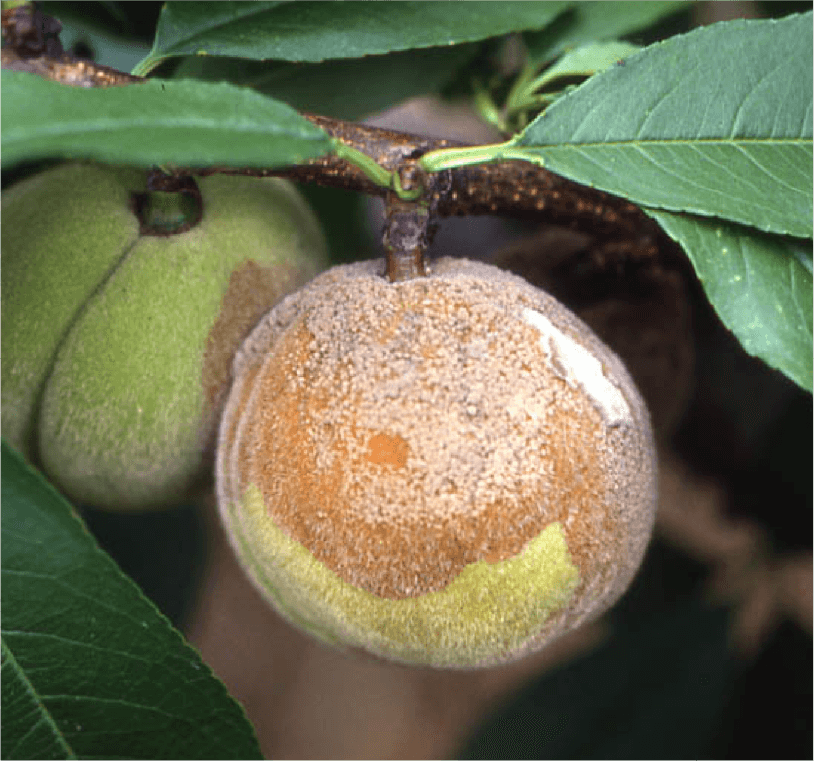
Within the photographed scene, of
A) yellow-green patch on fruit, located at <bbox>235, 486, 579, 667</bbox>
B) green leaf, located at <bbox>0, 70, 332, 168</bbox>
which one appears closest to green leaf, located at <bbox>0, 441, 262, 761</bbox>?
yellow-green patch on fruit, located at <bbox>235, 486, 579, 667</bbox>

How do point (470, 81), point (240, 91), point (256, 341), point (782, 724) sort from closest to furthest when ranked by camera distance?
point (240, 91) < point (256, 341) < point (470, 81) < point (782, 724)

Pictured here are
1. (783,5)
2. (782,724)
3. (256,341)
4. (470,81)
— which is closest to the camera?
(256,341)

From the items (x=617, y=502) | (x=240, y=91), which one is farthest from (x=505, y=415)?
(x=240, y=91)

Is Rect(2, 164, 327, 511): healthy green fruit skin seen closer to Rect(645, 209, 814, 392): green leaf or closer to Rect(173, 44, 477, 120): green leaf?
Rect(173, 44, 477, 120): green leaf

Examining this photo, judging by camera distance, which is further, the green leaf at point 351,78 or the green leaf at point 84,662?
the green leaf at point 351,78

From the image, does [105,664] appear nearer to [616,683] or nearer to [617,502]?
[617,502]

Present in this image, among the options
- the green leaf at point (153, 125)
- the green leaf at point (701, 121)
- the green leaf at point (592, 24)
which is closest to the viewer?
the green leaf at point (153, 125)


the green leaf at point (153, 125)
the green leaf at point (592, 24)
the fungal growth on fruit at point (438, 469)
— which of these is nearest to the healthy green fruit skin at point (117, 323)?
the fungal growth on fruit at point (438, 469)

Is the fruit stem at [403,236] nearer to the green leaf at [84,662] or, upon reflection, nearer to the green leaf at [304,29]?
the green leaf at [304,29]
